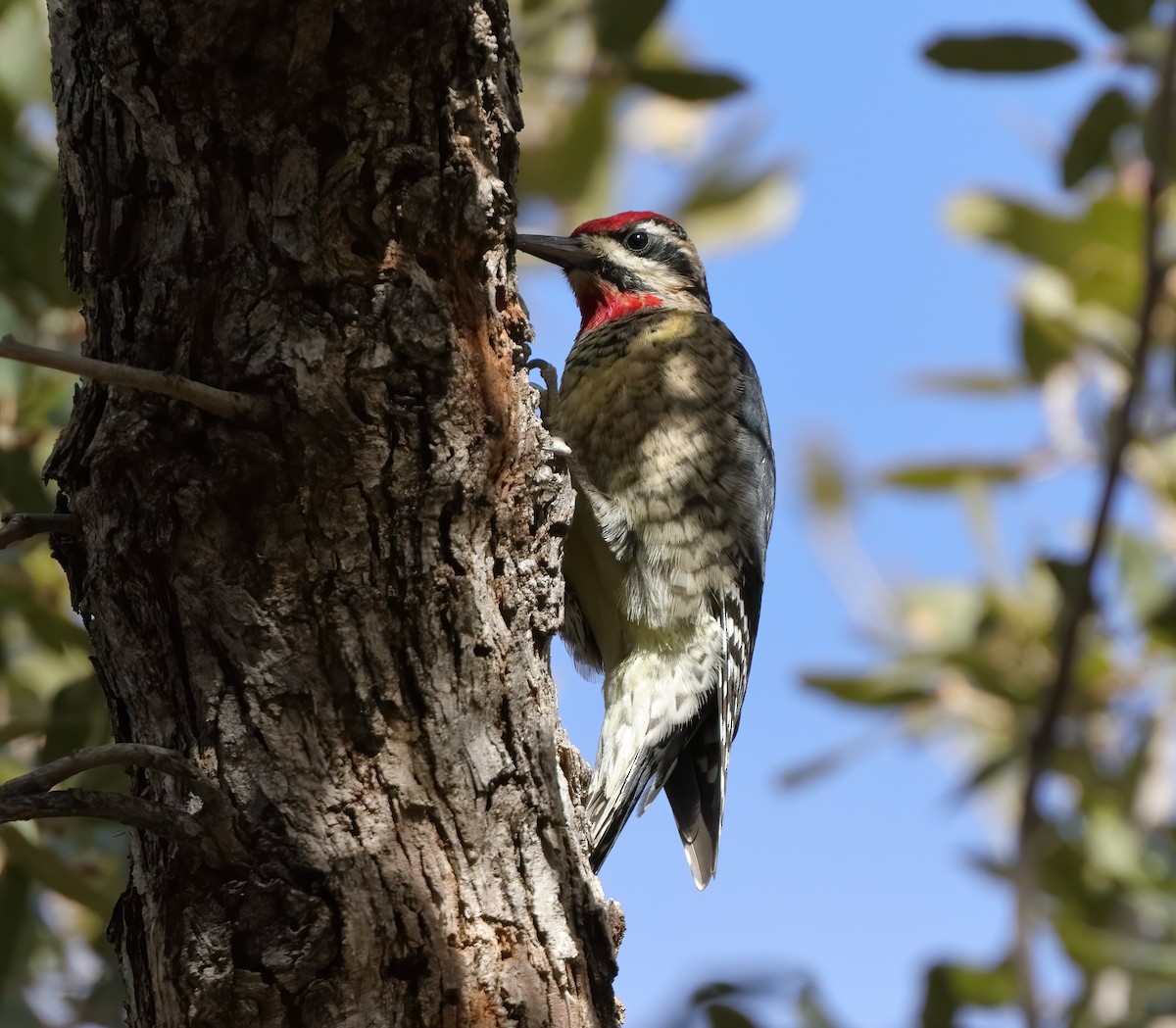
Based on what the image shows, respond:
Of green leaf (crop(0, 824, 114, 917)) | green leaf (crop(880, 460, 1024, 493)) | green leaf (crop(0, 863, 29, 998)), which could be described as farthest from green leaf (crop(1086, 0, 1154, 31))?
green leaf (crop(0, 863, 29, 998))

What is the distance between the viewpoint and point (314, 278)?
1.74 metres

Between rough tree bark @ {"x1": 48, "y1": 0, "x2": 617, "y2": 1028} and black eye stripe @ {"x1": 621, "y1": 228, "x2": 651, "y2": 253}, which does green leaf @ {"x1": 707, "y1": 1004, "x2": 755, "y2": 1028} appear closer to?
rough tree bark @ {"x1": 48, "y1": 0, "x2": 617, "y2": 1028}

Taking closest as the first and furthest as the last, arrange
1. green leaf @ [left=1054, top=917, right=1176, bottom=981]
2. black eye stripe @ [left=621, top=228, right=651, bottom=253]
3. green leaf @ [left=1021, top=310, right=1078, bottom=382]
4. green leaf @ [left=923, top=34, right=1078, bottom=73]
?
green leaf @ [left=1054, top=917, right=1176, bottom=981]
green leaf @ [left=923, top=34, right=1078, bottom=73]
green leaf @ [left=1021, top=310, right=1078, bottom=382]
black eye stripe @ [left=621, top=228, right=651, bottom=253]

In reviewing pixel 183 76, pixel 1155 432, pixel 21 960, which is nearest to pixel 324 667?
pixel 183 76

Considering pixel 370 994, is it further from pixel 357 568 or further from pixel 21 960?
pixel 21 960

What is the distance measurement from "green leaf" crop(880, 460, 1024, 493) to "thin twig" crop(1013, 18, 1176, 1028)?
2.43 meters

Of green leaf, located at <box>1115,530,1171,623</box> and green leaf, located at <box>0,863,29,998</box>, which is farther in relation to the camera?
green leaf, located at <box>1115,530,1171,623</box>

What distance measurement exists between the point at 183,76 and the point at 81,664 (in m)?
2.00

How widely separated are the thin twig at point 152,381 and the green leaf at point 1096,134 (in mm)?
1727

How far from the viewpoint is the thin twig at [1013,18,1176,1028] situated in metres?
0.95

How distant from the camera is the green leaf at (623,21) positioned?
9.14ft

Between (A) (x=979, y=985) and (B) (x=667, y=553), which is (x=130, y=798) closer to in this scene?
(A) (x=979, y=985)

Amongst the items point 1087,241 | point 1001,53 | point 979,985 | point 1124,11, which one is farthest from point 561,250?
point 979,985

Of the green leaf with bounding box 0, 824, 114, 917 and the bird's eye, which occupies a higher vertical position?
the bird's eye
